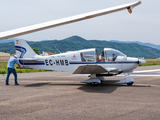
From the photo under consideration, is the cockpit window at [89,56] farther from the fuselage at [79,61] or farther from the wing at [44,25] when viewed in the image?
the wing at [44,25]

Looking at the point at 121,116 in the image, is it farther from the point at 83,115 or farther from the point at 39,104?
the point at 39,104

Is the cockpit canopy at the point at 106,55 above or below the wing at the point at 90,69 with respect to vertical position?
above

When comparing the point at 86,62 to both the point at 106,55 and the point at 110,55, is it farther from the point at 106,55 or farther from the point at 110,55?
the point at 110,55

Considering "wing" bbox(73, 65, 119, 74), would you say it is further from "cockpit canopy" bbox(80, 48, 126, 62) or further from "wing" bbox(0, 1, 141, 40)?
"wing" bbox(0, 1, 141, 40)

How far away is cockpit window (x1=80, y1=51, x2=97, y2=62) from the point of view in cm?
1088

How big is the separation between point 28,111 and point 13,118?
Result: 2.14 ft

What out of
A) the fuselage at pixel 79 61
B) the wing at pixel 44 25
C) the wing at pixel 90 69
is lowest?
the wing at pixel 90 69

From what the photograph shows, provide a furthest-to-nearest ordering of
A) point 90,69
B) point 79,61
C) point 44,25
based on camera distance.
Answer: point 79,61 → point 90,69 → point 44,25

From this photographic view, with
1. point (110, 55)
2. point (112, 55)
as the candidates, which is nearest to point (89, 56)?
point (110, 55)

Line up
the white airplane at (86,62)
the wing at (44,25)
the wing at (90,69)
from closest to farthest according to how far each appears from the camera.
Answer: the wing at (44,25) → the wing at (90,69) → the white airplane at (86,62)

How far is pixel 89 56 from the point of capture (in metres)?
11.0

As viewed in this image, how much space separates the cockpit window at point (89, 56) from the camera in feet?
35.7

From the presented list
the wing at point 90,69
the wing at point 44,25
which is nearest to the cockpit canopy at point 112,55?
the wing at point 90,69

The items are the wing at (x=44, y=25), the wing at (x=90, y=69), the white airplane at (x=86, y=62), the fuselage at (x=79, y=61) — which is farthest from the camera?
the fuselage at (x=79, y=61)
